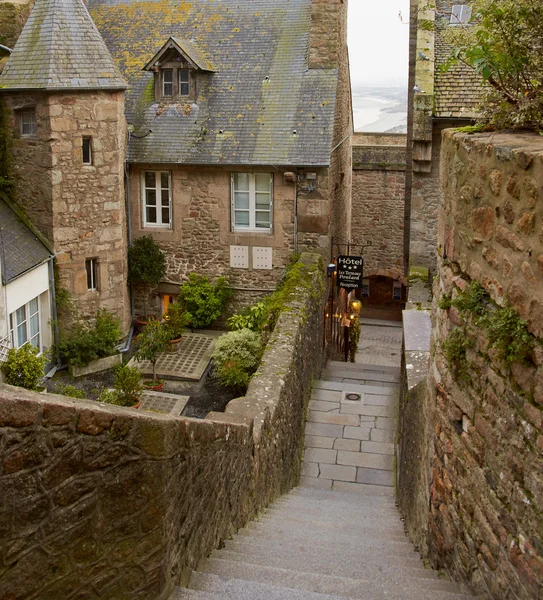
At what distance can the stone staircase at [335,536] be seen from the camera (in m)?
4.65

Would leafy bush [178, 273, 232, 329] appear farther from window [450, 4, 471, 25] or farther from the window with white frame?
window [450, 4, 471, 25]

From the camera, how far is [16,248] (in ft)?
43.9

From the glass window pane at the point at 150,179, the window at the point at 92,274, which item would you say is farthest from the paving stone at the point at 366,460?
the glass window pane at the point at 150,179

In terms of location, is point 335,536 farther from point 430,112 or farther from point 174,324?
point 430,112

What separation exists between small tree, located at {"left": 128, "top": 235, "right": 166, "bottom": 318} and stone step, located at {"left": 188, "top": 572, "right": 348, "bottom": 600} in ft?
40.0

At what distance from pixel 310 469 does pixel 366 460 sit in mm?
902

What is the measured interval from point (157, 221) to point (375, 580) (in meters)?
12.6

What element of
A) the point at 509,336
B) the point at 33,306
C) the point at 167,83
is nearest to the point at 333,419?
the point at 33,306

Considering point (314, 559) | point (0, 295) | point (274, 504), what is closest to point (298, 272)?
point (0, 295)

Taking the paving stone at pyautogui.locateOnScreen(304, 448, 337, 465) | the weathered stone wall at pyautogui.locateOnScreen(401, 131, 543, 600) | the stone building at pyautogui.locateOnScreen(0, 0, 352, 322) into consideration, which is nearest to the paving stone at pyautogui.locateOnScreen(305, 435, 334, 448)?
the paving stone at pyautogui.locateOnScreen(304, 448, 337, 465)

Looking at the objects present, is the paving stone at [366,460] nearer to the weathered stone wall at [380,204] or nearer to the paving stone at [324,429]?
the paving stone at [324,429]

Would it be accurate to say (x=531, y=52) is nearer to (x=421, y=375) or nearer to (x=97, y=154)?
(x=421, y=375)

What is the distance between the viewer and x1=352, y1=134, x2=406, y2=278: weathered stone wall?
2616cm

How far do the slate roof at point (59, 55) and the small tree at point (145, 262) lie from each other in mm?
3484
